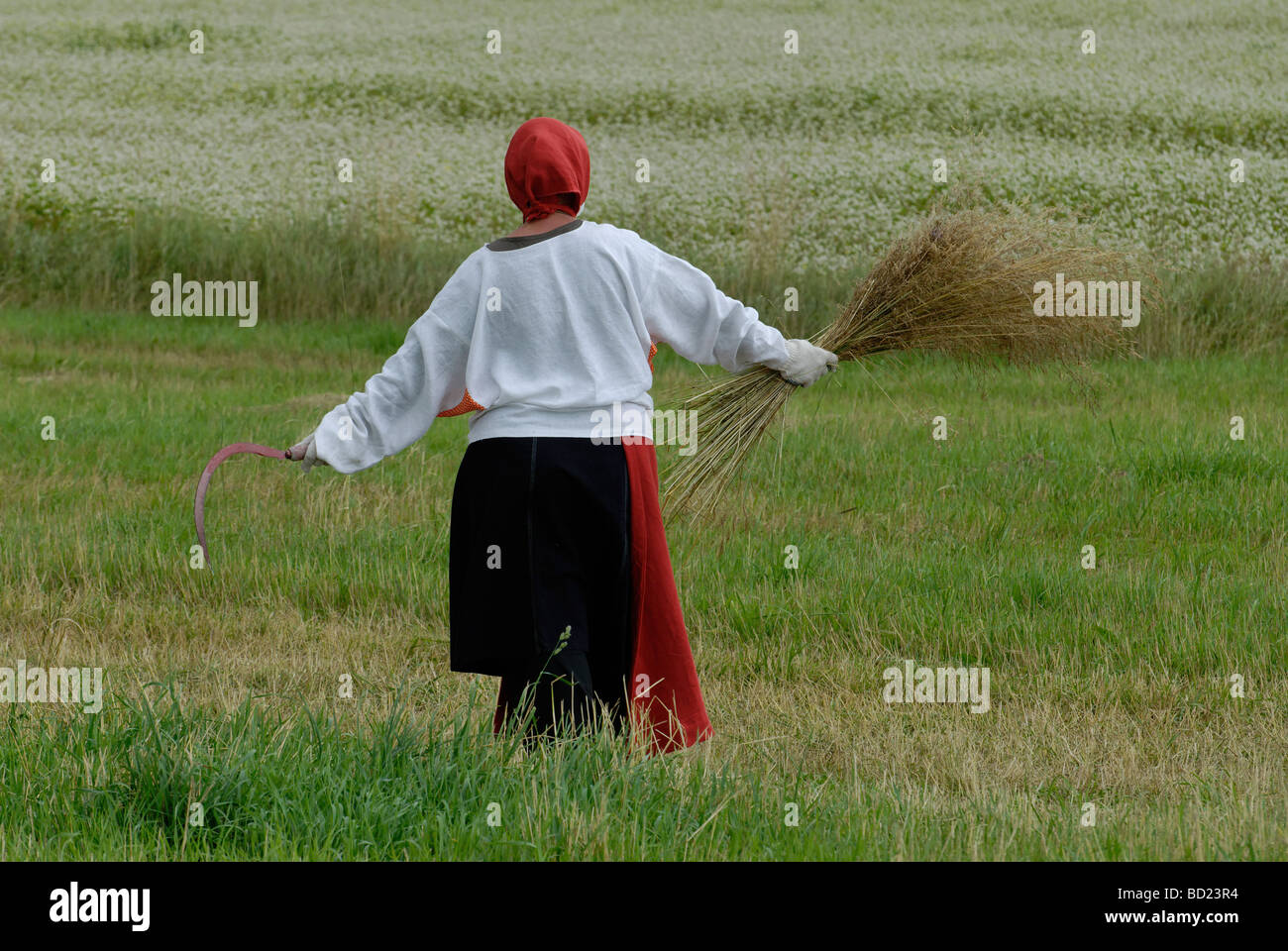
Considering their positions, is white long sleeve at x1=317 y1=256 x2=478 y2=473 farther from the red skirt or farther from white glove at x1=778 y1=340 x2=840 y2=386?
white glove at x1=778 y1=340 x2=840 y2=386

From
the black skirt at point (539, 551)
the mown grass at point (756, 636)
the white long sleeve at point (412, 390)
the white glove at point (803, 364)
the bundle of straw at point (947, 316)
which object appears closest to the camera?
the mown grass at point (756, 636)

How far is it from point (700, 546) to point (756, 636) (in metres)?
1.07

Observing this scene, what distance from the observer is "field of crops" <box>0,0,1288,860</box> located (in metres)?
3.12

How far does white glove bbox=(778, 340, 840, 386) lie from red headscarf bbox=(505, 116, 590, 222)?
2.50 feet

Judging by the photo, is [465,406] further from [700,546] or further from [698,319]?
[700,546]

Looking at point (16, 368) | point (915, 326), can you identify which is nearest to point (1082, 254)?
point (915, 326)

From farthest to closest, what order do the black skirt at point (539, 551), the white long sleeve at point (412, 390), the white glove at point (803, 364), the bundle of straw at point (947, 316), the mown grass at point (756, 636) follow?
the bundle of straw at point (947, 316)
the white glove at point (803, 364)
the white long sleeve at point (412, 390)
the black skirt at point (539, 551)
the mown grass at point (756, 636)

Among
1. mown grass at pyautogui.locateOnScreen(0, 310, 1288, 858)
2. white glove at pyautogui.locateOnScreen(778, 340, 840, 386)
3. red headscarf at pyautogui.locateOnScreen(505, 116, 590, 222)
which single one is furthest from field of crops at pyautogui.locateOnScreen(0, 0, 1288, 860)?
red headscarf at pyautogui.locateOnScreen(505, 116, 590, 222)

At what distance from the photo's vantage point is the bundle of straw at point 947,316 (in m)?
4.69

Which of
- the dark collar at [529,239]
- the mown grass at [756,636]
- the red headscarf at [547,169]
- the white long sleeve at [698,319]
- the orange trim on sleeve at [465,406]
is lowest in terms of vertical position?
the mown grass at [756,636]

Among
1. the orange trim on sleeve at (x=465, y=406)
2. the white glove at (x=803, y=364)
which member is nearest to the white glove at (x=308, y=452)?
the orange trim on sleeve at (x=465, y=406)

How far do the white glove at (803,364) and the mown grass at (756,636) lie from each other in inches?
38.5

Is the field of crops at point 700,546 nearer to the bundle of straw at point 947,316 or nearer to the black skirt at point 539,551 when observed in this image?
the black skirt at point 539,551

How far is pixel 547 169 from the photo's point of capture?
11.6 ft
